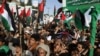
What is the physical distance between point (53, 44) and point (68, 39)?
870 millimetres

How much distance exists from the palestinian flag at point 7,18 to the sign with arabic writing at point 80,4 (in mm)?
1449

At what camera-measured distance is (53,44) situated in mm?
9234

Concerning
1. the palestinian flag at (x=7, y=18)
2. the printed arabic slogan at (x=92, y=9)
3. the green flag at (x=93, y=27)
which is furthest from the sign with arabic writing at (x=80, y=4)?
the palestinian flag at (x=7, y=18)

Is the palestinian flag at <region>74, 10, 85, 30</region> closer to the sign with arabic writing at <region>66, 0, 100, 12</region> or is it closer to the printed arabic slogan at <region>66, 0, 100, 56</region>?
the sign with arabic writing at <region>66, 0, 100, 12</region>

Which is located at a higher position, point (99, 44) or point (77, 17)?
point (77, 17)

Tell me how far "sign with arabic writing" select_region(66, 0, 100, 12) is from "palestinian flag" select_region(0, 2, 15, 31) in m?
1.45

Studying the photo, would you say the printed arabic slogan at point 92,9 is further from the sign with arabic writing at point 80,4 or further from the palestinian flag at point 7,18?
the palestinian flag at point 7,18

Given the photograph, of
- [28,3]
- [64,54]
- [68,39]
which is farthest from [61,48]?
[28,3]

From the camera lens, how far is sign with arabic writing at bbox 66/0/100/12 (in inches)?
316

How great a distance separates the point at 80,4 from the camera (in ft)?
28.3

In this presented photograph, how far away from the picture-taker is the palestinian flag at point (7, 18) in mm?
8835

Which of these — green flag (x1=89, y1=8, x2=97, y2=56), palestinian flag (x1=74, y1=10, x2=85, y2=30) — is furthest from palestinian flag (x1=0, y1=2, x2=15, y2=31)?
green flag (x1=89, y1=8, x2=97, y2=56)

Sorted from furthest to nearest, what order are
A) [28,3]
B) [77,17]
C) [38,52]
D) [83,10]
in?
[28,3]
[77,17]
[83,10]
[38,52]

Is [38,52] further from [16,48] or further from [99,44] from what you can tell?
[99,44]
